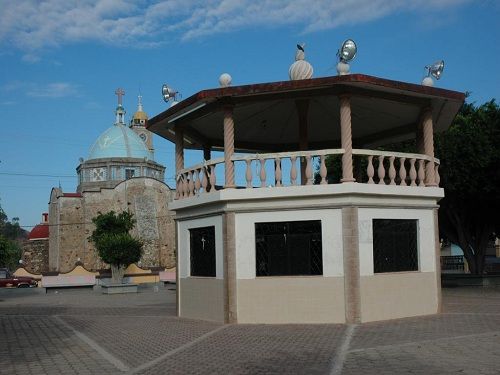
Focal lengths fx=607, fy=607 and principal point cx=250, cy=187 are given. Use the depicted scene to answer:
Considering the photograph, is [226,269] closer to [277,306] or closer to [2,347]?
[277,306]

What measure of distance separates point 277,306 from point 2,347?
5.79 meters

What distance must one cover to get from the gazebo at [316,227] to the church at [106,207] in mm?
41302

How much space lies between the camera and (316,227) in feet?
45.3

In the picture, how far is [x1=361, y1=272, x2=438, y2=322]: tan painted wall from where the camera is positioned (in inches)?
536

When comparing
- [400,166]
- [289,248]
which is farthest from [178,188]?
[400,166]

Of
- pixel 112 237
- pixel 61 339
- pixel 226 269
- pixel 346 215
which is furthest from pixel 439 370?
pixel 112 237

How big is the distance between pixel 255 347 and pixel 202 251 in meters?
5.25

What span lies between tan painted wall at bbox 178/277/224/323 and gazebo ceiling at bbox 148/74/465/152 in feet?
14.0

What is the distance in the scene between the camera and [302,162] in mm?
18688

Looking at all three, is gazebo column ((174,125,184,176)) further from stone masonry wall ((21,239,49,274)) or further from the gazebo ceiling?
stone masonry wall ((21,239,49,274))

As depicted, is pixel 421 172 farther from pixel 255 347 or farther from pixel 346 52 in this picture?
pixel 255 347

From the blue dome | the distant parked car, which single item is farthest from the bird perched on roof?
the blue dome

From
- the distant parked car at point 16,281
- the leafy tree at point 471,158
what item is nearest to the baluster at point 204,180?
the leafy tree at point 471,158

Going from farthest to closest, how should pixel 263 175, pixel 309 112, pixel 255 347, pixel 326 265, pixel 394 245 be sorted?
pixel 309 112 → pixel 394 245 → pixel 263 175 → pixel 326 265 → pixel 255 347
